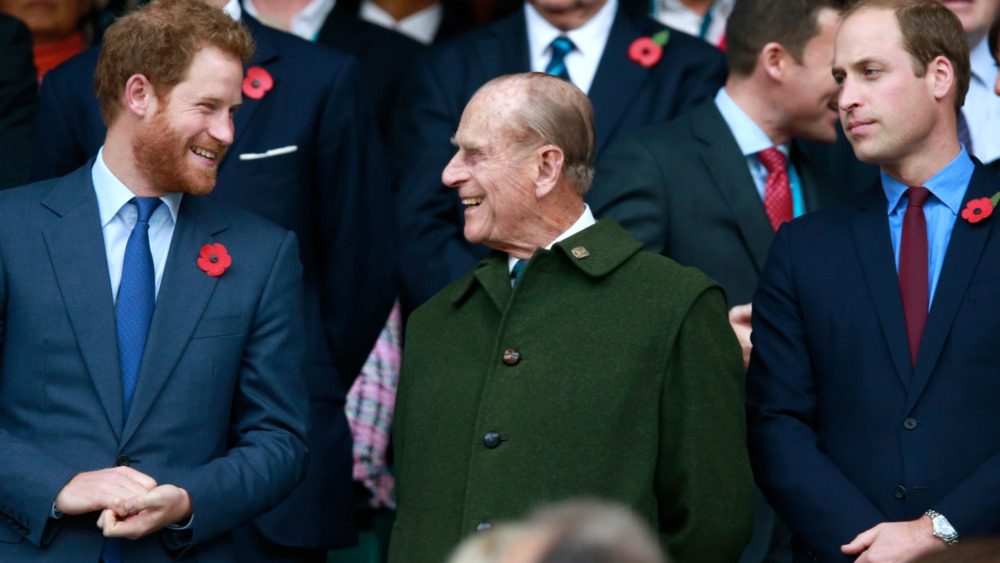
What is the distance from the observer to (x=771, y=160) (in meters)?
4.64

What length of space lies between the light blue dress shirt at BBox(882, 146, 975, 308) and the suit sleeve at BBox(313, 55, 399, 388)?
155 cm

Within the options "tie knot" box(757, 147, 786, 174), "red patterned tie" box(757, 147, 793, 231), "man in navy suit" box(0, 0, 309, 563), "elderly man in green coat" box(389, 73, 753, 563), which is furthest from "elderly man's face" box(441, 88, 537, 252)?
"tie knot" box(757, 147, 786, 174)

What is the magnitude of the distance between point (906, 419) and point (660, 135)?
4.47 feet

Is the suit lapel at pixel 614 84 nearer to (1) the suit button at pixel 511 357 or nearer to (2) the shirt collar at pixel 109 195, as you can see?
(1) the suit button at pixel 511 357

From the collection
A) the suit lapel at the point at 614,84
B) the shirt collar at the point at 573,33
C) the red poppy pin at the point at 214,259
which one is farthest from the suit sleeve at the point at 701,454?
the shirt collar at the point at 573,33

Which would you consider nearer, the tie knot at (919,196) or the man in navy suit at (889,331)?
the man in navy suit at (889,331)

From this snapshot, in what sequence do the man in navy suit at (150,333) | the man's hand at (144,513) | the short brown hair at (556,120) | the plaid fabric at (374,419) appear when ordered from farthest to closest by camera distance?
the plaid fabric at (374,419) → the short brown hair at (556,120) → the man in navy suit at (150,333) → the man's hand at (144,513)

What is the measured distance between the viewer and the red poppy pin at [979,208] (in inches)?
141

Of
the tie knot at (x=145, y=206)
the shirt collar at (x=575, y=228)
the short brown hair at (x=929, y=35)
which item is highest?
the short brown hair at (x=929, y=35)

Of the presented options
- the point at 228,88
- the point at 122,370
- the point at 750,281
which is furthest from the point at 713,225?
the point at 122,370

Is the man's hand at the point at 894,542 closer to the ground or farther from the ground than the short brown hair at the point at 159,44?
closer to the ground

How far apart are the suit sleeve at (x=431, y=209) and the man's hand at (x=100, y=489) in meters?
1.60

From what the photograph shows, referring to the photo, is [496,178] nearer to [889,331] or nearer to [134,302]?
[134,302]

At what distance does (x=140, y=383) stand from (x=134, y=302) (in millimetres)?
203
